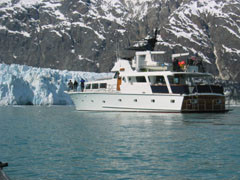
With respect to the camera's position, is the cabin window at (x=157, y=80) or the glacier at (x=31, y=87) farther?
the glacier at (x=31, y=87)

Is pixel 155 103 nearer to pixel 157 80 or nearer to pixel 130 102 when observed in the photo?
pixel 157 80

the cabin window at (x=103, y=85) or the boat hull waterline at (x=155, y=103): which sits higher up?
the cabin window at (x=103, y=85)

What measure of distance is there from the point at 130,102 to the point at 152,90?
8.38ft

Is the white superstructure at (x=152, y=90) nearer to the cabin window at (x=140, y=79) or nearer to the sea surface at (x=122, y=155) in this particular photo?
the cabin window at (x=140, y=79)

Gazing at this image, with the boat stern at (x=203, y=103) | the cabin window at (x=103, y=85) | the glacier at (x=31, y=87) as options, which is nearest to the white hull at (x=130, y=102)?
the boat stern at (x=203, y=103)

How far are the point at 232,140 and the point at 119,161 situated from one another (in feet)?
20.7

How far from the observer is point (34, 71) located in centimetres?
7156

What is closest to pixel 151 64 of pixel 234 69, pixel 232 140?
pixel 232 140

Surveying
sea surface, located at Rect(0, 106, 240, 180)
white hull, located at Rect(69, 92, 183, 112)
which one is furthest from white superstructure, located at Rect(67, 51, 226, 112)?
sea surface, located at Rect(0, 106, 240, 180)

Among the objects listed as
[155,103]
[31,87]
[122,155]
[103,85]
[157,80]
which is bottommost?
[122,155]

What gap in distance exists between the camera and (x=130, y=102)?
3616 cm

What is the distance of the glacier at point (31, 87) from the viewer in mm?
65938

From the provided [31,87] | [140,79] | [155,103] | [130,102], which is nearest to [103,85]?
[130,102]

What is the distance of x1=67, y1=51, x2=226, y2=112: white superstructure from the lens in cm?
3447
